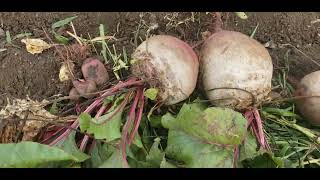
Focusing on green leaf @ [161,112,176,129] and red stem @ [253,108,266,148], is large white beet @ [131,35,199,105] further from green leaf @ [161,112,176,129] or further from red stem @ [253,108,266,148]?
red stem @ [253,108,266,148]

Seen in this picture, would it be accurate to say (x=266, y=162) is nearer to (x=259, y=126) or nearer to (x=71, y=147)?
(x=259, y=126)

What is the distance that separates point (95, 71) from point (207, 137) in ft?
2.94

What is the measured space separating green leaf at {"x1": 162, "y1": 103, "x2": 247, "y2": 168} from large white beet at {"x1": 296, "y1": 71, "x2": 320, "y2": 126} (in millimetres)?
633

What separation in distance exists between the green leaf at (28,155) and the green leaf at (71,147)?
0.17 meters

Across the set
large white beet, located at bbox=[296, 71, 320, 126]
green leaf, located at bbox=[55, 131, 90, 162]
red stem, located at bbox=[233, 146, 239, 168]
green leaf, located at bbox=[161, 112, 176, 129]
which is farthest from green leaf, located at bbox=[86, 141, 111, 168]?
large white beet, located at bbox=[296, 71, 320, 126]

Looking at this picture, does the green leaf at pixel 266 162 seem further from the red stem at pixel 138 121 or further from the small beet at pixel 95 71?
the small beet at pixel 95 71

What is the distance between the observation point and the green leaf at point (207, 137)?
300 cm

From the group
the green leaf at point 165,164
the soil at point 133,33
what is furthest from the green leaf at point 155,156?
the soil at point 133,33

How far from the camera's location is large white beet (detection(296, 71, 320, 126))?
3455 mm

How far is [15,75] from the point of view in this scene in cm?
356

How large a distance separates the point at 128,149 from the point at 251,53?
3.12ft

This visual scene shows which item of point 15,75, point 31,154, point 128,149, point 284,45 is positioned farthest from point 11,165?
point 284,45

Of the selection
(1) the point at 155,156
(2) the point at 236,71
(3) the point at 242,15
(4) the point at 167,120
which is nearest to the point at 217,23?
(3) the point at 242,15

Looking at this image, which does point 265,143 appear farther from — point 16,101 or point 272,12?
point 16,101
